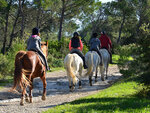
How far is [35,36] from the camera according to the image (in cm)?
895

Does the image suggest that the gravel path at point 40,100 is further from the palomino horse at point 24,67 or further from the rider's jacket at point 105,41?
the rider's jacket at point 105,41

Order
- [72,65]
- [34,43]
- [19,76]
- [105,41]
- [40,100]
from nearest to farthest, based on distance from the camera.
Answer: [19,76] < [34,43] < [40,100] < [72,65] < [105,41]

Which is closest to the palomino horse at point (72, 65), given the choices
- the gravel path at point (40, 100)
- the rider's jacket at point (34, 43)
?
the gravel path at point (40, 100)

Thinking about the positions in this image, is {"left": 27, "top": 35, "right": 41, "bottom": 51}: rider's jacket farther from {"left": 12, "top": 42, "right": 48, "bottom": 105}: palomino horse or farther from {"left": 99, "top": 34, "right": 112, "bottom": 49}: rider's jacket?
{"left": 99, "top": 34, "right": 112, "bottom": 49}: rider's jacket

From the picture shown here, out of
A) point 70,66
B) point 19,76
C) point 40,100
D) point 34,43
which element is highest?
point 34,43

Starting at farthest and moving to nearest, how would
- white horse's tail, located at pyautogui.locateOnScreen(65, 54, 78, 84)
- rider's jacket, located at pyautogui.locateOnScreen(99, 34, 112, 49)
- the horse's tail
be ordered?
rider's jacket, located at pyautogui.locateOnScreen(99, 34, 112, 49)
white horse's tail, located at pyautogui.locateOnScreen(65, 54, 78, 84)
the horse's tail

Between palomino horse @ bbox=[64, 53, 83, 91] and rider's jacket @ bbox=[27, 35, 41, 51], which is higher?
rider's jacket @ bbox=[27, 35, 41, 51]

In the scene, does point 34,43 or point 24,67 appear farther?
point 34,43

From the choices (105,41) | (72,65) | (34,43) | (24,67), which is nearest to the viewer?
(24,67)

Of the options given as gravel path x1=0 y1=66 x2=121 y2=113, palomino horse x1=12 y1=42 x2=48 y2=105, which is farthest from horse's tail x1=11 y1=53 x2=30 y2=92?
gravel path x1=0 y1=66 x2=121 y2=113

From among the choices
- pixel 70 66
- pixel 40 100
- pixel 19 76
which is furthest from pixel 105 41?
pixel 19 76

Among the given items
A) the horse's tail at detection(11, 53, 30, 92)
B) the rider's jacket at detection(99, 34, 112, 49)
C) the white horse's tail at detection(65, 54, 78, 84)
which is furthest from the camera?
the rider's jacket at detection(99, 34, 112, 49)

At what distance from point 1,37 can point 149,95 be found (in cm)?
4253

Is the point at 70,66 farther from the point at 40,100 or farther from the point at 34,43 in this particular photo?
the point at 34,43
